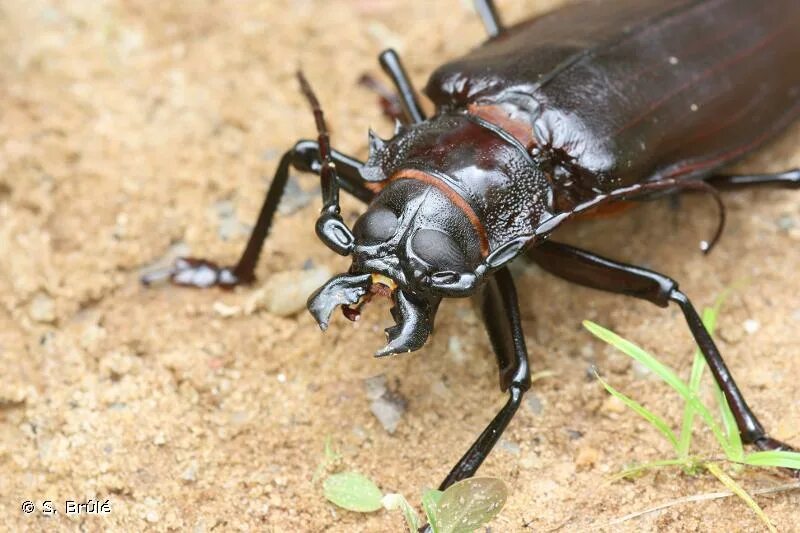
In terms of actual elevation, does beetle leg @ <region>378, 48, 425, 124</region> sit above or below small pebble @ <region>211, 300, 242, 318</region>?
above

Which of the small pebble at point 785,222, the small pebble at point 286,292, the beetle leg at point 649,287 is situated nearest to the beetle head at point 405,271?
the beetle leg at point 649,287

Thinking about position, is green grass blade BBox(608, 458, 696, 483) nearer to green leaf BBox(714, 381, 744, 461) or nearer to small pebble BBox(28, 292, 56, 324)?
green leaf BBox(714, 381, 744, 461)

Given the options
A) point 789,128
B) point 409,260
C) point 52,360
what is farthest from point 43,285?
point 789,128

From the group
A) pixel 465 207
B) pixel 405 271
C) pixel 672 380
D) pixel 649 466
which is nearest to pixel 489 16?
pixel 465 207

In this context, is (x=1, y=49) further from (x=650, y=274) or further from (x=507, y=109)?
(x=650, y=274)

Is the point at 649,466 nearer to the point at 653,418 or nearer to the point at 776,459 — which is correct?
the point at 653,418

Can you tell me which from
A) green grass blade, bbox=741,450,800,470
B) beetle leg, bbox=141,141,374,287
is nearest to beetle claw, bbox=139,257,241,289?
beetle leg, bbox=141,141,374,287

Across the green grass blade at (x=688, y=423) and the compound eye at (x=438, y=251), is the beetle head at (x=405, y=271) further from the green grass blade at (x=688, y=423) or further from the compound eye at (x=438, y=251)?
the green grass blade at (x=688, y=423)
